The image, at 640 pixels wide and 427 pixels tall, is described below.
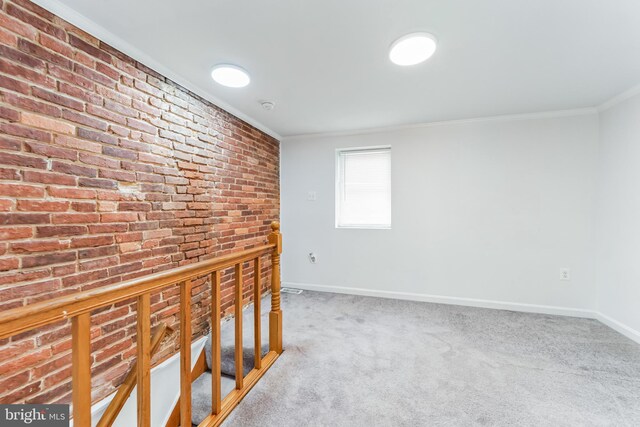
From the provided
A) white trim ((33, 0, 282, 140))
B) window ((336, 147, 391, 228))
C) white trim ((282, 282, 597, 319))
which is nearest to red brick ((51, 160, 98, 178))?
white trim ((33, 0, 282, 140))

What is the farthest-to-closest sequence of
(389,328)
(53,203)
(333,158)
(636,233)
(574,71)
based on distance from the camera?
(333,158)
(389,328)
(636,233)
(574,71)
(53,203)

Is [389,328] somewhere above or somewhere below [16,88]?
below

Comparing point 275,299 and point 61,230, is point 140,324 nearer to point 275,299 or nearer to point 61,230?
point 61,230

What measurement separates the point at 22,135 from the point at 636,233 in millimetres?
4148

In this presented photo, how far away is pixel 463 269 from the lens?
10.0ft

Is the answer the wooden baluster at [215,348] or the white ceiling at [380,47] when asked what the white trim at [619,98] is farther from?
the wooden baluster at [215,348]

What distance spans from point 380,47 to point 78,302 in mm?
1917

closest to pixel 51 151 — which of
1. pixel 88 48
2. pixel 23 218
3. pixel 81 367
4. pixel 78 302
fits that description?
pixel 23 218

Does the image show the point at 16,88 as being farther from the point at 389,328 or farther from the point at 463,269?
the point at 463,269

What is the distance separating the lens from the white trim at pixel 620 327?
222 cm

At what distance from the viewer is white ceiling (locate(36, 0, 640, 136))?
137cm

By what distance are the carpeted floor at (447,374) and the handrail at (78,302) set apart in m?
0.89

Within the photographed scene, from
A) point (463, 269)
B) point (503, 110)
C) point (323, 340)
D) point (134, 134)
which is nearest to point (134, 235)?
point (134, 134)

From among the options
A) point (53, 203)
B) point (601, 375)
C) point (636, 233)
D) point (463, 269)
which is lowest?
point (601, 375)
